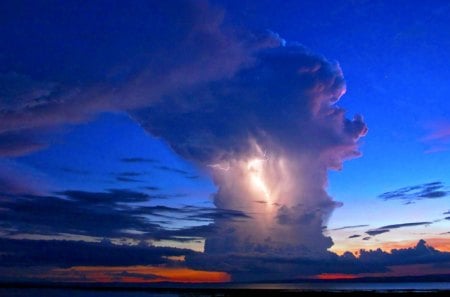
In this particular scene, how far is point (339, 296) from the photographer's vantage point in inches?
4011

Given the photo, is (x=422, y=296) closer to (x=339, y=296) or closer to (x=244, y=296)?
(x=339, y=296)

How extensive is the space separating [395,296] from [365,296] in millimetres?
6502

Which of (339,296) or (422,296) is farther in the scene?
(339,296)

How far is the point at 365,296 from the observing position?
326 ft

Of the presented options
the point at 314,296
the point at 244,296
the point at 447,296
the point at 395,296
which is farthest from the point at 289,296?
the point at 447,296

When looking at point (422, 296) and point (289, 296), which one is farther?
point (289, 296)


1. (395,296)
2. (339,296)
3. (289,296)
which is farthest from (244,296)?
(395,296)

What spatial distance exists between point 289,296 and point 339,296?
41.5 ft

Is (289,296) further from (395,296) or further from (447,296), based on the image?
(447,296)

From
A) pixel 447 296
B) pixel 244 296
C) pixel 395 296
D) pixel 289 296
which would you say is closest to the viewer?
pixel 447 296

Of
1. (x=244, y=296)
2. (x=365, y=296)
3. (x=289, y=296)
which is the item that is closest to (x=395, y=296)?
(x=365, y=296)

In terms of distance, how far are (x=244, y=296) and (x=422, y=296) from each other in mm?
47228

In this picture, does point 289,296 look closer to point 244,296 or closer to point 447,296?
point 244,296

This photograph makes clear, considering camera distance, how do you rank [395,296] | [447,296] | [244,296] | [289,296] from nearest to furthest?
[447,296] < [395,296] < [289,296] < [244,296]
